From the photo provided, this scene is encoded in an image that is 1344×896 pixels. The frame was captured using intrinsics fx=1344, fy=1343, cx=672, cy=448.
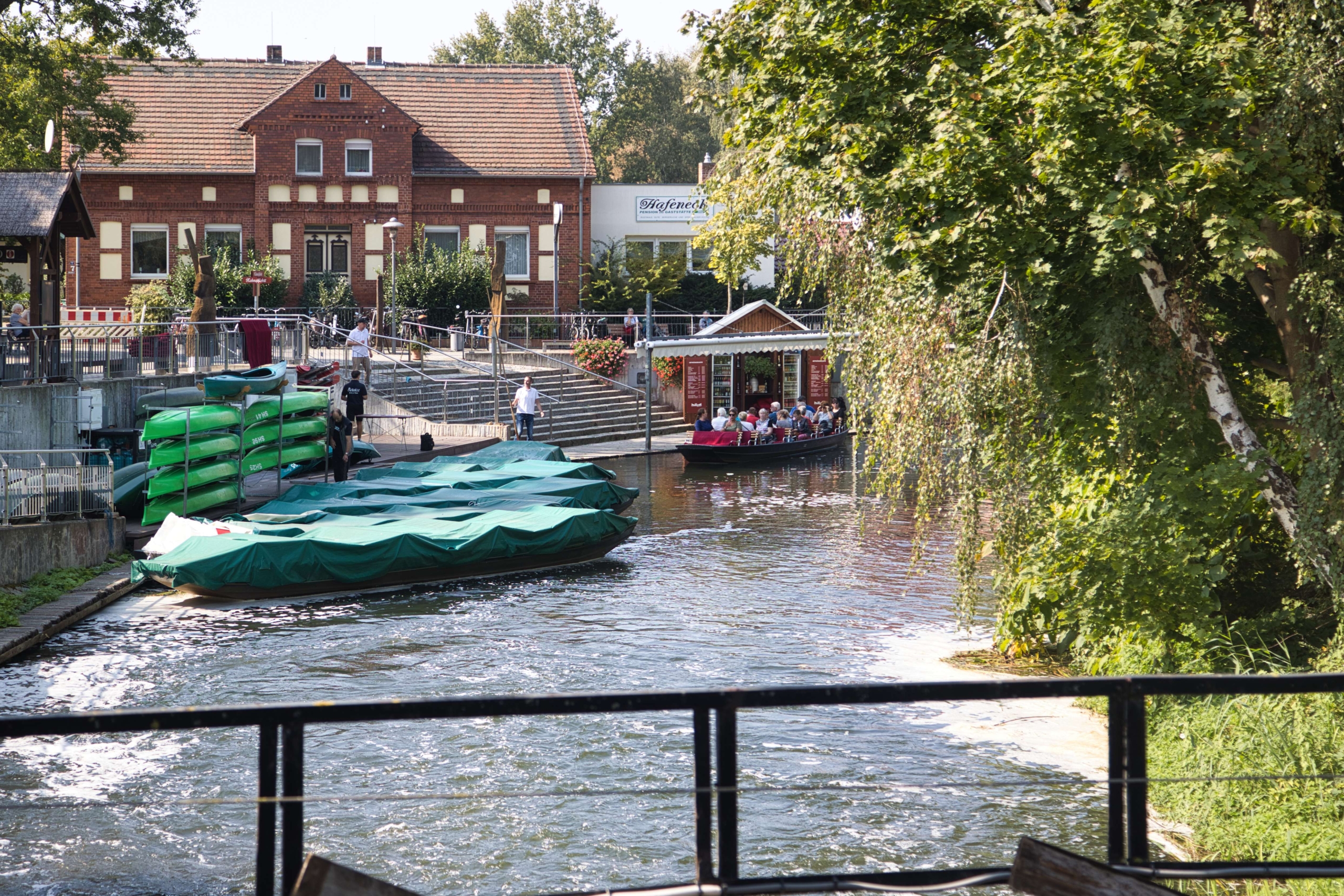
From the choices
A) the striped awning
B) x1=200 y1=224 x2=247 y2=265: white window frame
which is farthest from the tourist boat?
x1=200 y1=224 x2=247 y2=265: white window frame

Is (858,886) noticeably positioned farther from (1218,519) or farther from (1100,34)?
(1218,519)

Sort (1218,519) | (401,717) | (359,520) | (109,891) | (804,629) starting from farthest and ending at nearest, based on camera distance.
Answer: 1. (359,520)
2. (804,629)
3. (1218,519)
4. (109,891)
5. (401,717)

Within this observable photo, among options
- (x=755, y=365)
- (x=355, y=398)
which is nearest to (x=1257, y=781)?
(x=355, y=398)

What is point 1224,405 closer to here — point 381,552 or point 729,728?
point 729,728

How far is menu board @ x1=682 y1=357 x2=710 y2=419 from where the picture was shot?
4191cm

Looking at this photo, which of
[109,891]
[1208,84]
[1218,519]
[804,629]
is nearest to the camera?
[109,891]

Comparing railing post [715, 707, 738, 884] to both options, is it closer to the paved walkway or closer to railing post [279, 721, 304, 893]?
railing post [279, 721, 304, 893]

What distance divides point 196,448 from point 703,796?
1909 cm

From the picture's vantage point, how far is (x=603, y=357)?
42.5 m

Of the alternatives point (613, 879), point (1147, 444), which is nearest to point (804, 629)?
point (1147, 444)

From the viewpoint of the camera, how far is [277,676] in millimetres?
14883

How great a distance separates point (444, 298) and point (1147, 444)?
37.5 meters

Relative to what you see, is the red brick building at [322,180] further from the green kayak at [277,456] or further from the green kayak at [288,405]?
the green kayak at [277,456]

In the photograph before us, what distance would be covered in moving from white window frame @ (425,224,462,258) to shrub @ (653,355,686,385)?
11.0 meters
